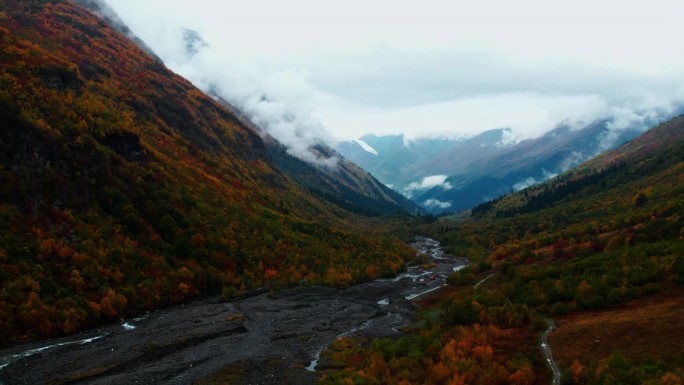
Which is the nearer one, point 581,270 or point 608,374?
point 608,374

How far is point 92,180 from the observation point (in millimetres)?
131500

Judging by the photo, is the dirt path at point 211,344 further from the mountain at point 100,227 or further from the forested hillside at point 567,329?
the forested hillside at point 567,329

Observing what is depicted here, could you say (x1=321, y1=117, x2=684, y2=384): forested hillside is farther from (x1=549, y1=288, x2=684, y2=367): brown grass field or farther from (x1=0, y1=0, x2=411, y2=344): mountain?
(x1=0, y1=0, x2=411, y2=344): mountain

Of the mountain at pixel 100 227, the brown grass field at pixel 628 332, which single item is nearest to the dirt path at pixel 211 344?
the mountain at pixel 100 227

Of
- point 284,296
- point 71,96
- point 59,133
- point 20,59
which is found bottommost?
point 284,296

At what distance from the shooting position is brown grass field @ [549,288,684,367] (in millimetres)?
59616

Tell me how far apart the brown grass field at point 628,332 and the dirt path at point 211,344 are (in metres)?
35.4

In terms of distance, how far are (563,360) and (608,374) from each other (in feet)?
34.8

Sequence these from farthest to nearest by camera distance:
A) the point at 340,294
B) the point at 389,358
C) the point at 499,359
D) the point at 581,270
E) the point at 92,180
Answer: the point at 340,294
the point at 92,180
the point at 581,270
the point at 389,358
the point at 499,359

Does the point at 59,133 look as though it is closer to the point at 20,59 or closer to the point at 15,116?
the point at 15,116

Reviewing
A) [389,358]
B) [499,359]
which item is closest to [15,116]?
[389,358]

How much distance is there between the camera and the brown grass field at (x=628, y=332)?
59.6 m

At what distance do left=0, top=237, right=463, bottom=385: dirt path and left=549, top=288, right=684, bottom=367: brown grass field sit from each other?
3536 centimetres

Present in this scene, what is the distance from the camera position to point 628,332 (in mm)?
66562
